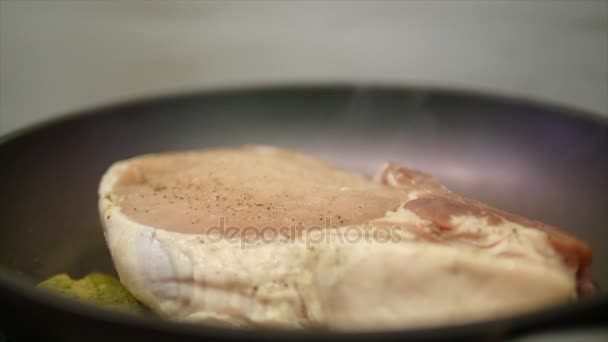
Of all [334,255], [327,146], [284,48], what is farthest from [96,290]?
[284,48]

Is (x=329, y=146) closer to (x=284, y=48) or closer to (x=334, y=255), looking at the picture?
(x=284, y=48)

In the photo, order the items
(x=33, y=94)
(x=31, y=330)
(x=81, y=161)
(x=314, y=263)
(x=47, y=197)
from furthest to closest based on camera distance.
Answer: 1. (x=33, y=94)
2. (x=81, y=161)
3. (x=47, y=197)
4. (x=314, y=263)
5. (x=31, y=330)

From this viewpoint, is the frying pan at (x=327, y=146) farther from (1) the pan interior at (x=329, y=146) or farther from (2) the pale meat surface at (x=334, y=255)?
(2) the pale meat surface at (x=334, y=255)

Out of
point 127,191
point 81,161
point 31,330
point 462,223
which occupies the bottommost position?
point 31,330


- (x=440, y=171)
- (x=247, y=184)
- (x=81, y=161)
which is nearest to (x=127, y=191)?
(x=247, y=184)

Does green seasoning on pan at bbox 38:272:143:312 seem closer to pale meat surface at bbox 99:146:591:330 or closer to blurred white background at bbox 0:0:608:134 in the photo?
pale meat surface at bbox 99:146:591:330

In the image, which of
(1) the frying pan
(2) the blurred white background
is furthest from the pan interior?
(2) the blurred white background

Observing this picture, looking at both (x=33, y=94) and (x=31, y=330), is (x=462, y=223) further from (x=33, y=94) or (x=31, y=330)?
(x=33, y=94)
